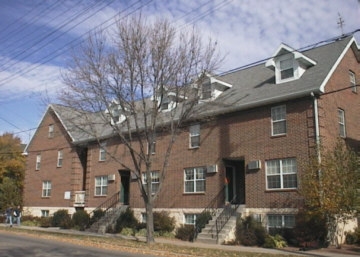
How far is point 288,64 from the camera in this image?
23547mm

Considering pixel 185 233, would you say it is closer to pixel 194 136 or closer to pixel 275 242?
pixel 275 242

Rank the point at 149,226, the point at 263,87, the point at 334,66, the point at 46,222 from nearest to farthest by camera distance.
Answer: the point at 149,226
the point at 334,66
the point at 263,87
the point at 46,222

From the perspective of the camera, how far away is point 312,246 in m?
19.0

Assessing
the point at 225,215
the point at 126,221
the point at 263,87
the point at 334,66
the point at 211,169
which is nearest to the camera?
the point at 334,66

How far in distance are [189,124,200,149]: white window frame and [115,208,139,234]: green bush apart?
6.66 m

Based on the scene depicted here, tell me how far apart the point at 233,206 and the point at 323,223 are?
5900mm

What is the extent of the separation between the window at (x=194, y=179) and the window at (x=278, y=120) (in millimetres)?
5349

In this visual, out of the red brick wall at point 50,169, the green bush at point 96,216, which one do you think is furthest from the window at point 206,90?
the red brick wall at point 50,169

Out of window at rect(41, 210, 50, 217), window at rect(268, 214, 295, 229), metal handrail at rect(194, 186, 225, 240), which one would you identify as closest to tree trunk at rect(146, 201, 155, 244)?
metal handrail at rect(194, 186, 225, 240)

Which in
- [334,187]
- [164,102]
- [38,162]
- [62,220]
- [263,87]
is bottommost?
[62,220]

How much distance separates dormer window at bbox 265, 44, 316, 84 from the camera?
75.6 ft

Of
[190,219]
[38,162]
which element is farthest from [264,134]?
[38,162]

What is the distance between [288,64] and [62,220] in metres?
21.1

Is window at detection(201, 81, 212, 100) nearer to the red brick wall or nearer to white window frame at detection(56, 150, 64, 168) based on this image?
the red brick wall
